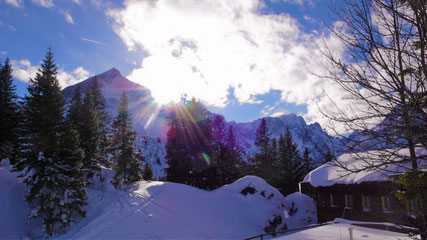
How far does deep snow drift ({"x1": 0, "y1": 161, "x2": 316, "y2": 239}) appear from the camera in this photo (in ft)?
46.4

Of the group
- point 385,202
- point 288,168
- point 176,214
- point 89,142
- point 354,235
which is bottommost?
point 176,214

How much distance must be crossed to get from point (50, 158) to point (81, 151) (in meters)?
2.02

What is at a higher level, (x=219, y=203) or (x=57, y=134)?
(x=57, y=134)

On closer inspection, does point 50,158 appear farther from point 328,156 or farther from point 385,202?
point 385,202

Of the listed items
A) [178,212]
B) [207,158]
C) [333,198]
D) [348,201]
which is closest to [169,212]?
[178,212]

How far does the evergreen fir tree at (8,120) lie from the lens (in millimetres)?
20250

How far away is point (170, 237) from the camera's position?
13.6m

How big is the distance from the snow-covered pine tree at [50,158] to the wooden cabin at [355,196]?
1738 cm

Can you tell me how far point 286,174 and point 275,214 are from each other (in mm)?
15663

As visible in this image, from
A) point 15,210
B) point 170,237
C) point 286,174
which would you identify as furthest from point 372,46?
point 286,174

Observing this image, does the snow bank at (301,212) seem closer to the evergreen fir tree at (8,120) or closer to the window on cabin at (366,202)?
the window on cabin at (366,202)

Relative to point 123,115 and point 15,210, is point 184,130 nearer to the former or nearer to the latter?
point 123,115

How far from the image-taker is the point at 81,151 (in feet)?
57.6

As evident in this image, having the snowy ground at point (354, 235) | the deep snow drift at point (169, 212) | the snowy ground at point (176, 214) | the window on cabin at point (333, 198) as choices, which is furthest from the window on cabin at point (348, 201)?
the deep snow drift at point (169, 212)
